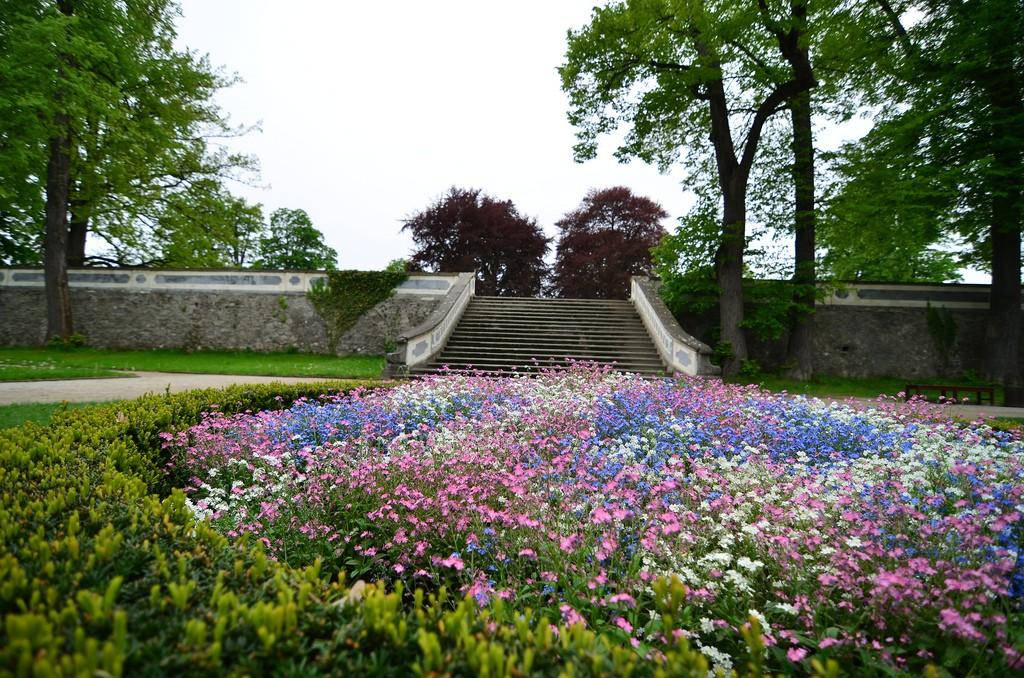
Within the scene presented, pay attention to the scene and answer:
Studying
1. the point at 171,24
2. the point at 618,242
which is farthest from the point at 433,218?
the point at 171,24

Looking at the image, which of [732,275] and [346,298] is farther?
[346,298]

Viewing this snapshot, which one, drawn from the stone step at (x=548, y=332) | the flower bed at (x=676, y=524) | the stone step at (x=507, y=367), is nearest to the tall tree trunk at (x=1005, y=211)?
the stone step at (x=507, y=367)

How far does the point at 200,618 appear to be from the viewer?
1408 millimetres

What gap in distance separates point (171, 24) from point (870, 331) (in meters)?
27.0

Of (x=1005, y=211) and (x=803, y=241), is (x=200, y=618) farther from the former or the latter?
(x=1005, y=211)

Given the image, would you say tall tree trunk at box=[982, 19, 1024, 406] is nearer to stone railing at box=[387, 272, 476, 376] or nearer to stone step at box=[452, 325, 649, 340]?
stone step at box=[452, 325, 649, 340]

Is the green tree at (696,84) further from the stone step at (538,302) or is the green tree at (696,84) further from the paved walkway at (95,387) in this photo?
the paved walkway at (95,387)

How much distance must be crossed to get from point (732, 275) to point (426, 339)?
881 cm

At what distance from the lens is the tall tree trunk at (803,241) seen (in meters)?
13.7

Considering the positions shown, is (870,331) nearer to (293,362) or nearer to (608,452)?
(608,452)

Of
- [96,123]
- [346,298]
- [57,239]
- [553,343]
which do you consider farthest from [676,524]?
[96,123]

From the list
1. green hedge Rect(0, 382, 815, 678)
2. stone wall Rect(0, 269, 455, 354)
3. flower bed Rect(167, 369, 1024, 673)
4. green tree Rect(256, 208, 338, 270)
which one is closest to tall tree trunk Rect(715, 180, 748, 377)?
flower bed Rect(167, 369, 1024, 673)

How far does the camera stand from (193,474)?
4156mm

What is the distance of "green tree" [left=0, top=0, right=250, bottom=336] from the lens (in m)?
10.8
